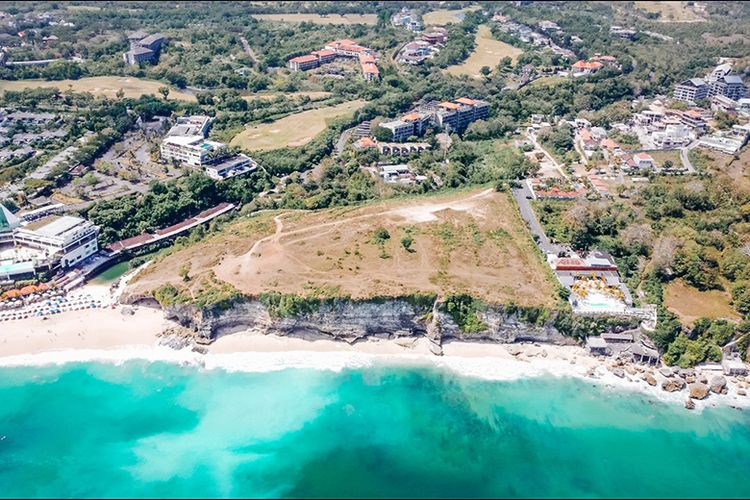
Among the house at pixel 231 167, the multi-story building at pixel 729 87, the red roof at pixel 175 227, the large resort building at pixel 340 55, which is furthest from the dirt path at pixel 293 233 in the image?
the multi-story building at pixel 729 87

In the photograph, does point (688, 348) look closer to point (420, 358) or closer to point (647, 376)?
point (647, 376)

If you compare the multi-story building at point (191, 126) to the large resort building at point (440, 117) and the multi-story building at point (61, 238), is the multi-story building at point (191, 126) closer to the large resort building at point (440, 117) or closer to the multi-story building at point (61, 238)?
the large resort building at point (440, 117)

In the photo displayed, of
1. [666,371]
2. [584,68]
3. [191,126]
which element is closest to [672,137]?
[584,68]

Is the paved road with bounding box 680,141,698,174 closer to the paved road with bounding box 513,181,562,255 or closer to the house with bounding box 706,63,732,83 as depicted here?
the paved road with bounding box 513,181,562,255

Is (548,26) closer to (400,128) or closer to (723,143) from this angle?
(723,143)

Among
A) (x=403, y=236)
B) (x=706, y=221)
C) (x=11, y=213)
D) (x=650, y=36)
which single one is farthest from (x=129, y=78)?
(x=650, y=36)

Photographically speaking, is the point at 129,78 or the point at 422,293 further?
the point at 129,78
